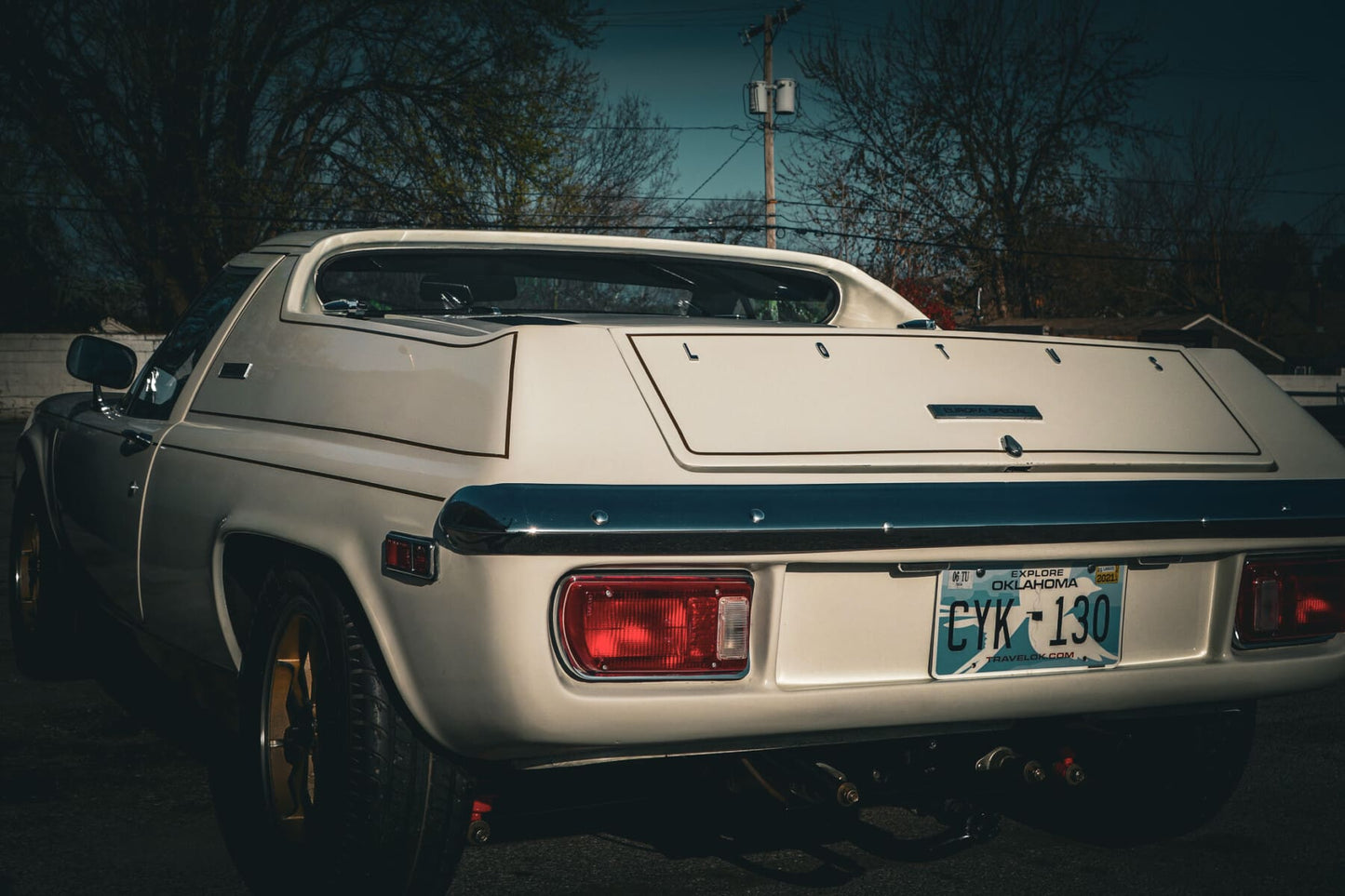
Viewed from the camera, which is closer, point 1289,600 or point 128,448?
point 1289,600

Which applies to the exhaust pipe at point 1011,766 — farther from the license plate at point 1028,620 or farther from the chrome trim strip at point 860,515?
the chrome trim strip at point 860,515

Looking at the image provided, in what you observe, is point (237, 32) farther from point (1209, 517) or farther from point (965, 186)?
point (1209, 517)

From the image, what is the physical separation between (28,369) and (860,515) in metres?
29.9

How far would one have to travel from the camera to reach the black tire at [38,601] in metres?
4.73

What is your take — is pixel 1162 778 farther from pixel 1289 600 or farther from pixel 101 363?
pixel 101 363

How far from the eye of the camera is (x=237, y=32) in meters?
26.2

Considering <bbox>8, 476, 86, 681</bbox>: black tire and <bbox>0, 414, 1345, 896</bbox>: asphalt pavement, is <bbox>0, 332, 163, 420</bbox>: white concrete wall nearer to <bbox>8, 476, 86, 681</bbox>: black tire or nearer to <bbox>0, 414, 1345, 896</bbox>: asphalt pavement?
<bbox>8, 476, 86, 681</bbox>: black tire

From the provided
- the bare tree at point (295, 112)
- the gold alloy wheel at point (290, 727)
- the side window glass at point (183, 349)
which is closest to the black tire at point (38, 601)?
the side window glass at point (183, 349)

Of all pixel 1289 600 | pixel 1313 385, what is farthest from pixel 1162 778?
pixel 1313 385

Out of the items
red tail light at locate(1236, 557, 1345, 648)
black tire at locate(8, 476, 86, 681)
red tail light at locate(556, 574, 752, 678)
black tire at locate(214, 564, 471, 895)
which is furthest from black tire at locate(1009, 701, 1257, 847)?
black tire at locate(8, 476, 86, 681)

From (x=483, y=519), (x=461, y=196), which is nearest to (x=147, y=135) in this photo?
(x=461, y=196)

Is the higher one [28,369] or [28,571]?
[28,571]

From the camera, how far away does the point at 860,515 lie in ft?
7.86

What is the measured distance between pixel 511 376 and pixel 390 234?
1.48m
